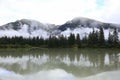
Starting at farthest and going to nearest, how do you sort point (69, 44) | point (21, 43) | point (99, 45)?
point (21, 43) < point (69, 44) < point (99, 45)

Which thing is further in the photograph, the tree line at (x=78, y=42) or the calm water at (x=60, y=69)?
the tree line at (x=78, y=42)

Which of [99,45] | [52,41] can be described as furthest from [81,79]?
[52,41]

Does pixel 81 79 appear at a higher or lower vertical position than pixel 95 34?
lower

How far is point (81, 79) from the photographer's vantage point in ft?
49.8

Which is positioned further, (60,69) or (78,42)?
(78,42)

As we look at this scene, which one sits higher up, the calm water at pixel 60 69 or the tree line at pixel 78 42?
the tree line at pixel 78 42

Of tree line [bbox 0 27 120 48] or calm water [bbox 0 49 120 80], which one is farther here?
tree line [bbox 0 27 120 48]

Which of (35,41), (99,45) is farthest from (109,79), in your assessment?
(35,41)

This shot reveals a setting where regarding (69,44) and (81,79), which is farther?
(69,44)

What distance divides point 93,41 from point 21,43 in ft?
118

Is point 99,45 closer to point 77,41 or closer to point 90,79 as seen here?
point 77,41

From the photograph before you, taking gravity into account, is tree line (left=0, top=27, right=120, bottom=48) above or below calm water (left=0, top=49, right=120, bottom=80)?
above

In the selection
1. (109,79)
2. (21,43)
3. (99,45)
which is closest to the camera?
(109,79)

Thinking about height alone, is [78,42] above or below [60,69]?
above
